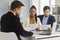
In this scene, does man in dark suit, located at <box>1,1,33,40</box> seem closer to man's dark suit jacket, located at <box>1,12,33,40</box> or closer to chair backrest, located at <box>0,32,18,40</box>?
man's dark suit jacket, located at <box>1,12,33,40</box>

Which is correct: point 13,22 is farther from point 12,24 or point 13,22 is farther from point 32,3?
point 32,3

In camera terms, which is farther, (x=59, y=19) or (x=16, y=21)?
(x=59, y=19)

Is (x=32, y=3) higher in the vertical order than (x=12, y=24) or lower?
higher

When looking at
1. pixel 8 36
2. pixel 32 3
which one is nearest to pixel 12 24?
pixel 8 36

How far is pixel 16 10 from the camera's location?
8.84 feet

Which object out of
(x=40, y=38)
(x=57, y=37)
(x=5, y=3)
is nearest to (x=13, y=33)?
(x=40, y=38)

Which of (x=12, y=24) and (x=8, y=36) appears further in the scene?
(x=12, y=24)

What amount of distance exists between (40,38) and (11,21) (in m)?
0.61

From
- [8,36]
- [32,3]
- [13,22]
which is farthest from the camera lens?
[32,3]

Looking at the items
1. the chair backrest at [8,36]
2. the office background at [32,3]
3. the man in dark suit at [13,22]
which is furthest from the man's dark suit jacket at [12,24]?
the office background at [32,3]

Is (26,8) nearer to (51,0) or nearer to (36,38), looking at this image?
(51,0)

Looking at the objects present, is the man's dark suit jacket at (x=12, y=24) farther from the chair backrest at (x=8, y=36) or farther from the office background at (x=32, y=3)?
the office background at (x=32, y=3)

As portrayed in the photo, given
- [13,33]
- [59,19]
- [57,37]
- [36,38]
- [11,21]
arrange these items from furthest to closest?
[59,19] → [57,37] → [36,38] → [11,21] → [13,33]

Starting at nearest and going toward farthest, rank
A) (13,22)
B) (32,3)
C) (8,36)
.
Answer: (8,36)
(13,22)
(32,3)
